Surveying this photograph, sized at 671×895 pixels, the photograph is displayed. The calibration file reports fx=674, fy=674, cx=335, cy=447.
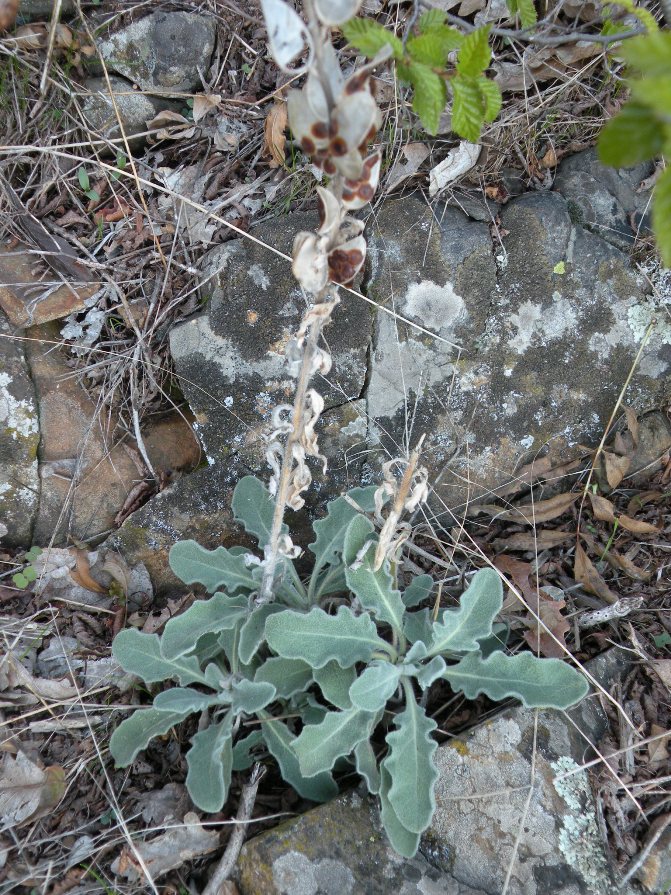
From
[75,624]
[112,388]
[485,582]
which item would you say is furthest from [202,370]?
[485,582]

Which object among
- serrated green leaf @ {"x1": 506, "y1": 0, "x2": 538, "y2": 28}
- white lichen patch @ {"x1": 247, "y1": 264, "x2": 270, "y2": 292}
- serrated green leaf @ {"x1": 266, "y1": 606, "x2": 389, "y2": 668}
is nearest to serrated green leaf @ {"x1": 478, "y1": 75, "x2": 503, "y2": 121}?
serrated green leaf @ {"x1": 506, "y1": 0, "x2": 538, "y2": 28}

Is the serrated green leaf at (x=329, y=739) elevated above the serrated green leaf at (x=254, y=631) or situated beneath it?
situated beneath

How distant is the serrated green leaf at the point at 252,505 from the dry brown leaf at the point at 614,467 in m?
1.28

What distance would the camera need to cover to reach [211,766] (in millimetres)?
1909

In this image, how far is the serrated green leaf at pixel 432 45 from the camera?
1.50 meters

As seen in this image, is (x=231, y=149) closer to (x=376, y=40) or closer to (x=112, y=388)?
(x=112, y=388)

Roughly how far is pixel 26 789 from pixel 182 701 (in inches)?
21.5

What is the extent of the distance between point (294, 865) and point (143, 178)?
2481mm

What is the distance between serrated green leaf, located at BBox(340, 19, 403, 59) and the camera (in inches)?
57.0

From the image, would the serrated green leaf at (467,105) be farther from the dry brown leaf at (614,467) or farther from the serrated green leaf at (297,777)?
the serrated green leaf at (297,777)

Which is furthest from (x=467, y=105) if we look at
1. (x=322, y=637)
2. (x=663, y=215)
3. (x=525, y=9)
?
(x=322, y=637)

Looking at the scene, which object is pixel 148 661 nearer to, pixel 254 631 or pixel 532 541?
pixel 254 631

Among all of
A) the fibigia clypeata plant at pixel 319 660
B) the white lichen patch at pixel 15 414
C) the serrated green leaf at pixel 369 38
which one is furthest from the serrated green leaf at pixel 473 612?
the white lichen patch at pixel 15 414

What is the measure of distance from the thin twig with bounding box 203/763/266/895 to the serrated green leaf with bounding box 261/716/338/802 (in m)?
0.09
